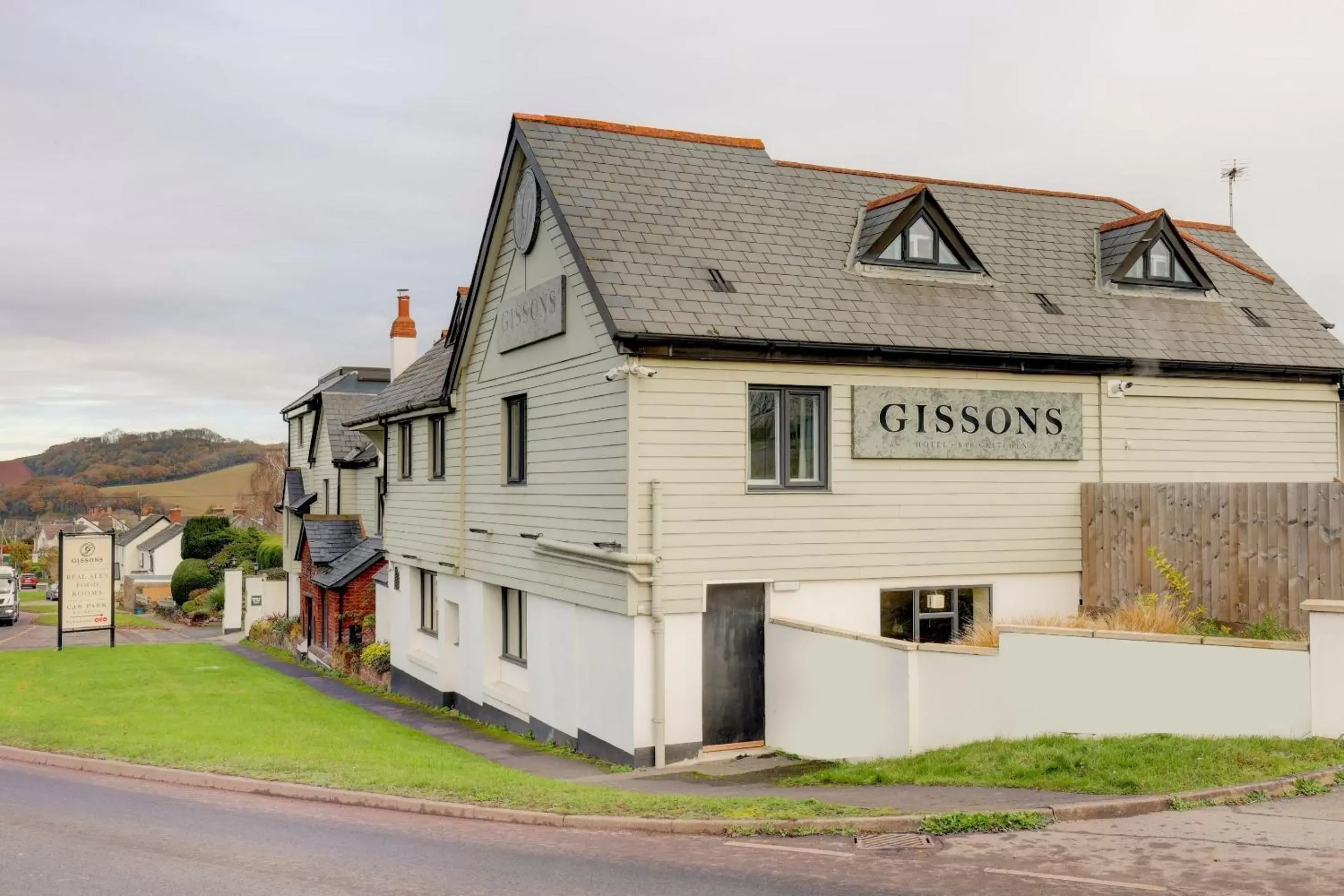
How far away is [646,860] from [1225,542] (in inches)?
386

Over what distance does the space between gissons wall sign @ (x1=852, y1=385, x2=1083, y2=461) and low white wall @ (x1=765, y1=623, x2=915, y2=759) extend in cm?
299

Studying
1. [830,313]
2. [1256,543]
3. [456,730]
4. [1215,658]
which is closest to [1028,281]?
[830,313]

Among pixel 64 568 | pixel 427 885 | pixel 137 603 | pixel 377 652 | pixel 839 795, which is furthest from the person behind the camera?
pixel 137 603

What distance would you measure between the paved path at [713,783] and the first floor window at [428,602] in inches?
70.1

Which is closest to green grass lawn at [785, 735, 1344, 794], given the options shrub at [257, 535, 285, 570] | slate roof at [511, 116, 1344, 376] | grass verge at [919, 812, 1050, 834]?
grass verge at [919, 812, 1050, 834]

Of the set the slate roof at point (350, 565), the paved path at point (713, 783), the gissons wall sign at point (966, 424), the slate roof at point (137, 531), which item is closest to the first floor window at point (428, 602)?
the paved path at point (713, 783)

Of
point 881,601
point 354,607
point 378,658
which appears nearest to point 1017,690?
point 881,601

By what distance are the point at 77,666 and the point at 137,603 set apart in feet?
162

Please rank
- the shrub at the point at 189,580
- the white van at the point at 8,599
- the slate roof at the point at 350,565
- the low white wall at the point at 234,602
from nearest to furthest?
the slate roof at the point at 350,565 < the low white wall at the point at 234,602 < the white van at the point at 8,599 < the shrub at the point at 189,580

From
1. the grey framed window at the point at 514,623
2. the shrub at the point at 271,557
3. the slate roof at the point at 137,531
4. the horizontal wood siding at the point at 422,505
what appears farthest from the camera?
the slate roof at the point at 137,531

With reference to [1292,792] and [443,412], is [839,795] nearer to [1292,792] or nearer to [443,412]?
[1292,792]

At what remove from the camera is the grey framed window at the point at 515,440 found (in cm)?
1986

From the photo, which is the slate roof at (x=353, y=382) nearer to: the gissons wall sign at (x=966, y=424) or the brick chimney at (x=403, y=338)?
the brick chimney at (x=403, y=338)

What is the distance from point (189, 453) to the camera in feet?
428
